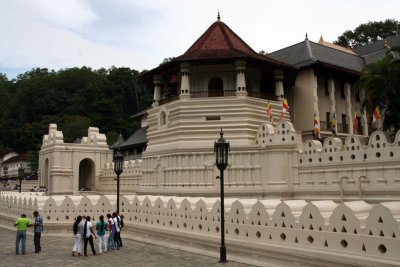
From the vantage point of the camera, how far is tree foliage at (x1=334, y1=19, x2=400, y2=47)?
65.2m

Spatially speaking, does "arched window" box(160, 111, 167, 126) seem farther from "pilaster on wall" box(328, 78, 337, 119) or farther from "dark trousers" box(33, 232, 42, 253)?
"dark trousers" box(33, 232, 42, 253)

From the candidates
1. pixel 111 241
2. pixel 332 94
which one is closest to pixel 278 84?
pixel 332 94

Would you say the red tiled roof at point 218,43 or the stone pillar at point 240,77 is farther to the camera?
the red tiled roof at point 218,43

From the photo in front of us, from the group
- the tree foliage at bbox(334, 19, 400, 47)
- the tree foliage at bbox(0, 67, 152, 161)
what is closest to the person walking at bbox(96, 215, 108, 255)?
the tree foliage at bbox(334, 19, 400, 47)

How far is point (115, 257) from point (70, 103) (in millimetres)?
78618

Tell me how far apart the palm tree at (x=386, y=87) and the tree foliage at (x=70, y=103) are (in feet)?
201

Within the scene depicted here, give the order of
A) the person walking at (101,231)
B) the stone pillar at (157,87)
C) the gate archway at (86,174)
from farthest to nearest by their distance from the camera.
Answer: the gate archway at (86,174) < the stone pillar at (157,87) < the person walking at (101,231)

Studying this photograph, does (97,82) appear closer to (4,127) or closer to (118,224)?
(4,127)

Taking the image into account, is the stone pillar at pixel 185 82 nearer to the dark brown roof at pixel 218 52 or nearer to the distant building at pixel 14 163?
the dark brown roof at pixel 218 52

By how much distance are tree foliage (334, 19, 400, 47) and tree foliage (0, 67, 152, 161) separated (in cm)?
3837

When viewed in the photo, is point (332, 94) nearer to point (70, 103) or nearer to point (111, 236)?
point (111, 236)

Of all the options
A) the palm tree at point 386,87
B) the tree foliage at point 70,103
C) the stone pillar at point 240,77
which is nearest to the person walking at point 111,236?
the stone pillar at point 240,77

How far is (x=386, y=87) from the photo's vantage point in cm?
2266

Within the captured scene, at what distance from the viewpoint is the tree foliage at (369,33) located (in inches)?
2569
